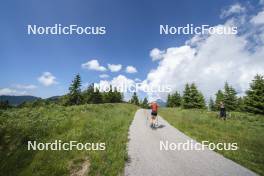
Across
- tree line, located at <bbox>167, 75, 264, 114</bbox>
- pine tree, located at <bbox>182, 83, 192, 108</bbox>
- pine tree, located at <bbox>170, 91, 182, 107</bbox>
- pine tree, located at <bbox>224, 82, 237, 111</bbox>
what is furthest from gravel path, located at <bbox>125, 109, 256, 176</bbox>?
pine tree, located at <bbox>170, 91, 182, 107</bbox>

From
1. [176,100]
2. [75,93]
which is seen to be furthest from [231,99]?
[75,93]

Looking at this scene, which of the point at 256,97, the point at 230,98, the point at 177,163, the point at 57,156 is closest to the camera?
the point at 177,163

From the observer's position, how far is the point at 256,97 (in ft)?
122

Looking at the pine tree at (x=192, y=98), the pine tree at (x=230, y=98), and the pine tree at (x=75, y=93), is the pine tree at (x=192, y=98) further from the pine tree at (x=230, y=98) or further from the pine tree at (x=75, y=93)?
the pine tree at (x=75, y=93)

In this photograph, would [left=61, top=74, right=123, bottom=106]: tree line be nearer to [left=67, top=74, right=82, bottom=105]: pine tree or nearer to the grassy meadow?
[left=67, top=74, right=82, bottom=105]: pine tree

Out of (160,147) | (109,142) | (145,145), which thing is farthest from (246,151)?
(109,142)

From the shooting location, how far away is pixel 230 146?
837cm

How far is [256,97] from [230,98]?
1508 centimetres

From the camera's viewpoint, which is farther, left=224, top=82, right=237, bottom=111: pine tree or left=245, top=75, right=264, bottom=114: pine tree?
left=224, top=82, right=237, bottom=111: pine tree

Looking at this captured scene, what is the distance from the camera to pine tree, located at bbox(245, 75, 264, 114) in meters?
36.5

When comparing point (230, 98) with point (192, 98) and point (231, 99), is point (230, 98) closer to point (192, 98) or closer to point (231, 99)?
point (231, 99)

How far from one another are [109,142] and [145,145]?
178 centimetres

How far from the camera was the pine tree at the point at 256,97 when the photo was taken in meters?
36.5

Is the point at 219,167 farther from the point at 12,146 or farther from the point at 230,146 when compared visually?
the point at 12,146
